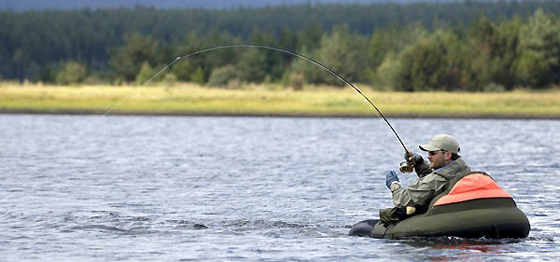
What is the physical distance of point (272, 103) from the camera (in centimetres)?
6425

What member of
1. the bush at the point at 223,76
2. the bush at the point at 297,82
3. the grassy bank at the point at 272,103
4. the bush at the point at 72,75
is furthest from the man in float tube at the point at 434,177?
the bush at the point at 72,75

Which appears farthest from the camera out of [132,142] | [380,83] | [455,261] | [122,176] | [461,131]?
[380,83]

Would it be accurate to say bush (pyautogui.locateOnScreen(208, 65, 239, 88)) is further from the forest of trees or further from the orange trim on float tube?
the orange trim on float tube

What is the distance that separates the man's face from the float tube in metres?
0.32

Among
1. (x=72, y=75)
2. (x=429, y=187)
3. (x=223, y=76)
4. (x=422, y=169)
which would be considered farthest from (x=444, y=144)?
(x=72, y=75)

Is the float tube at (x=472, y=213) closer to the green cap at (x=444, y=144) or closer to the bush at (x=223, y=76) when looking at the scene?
the green cap at (x=444, y=144)

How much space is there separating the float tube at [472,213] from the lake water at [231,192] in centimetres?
22

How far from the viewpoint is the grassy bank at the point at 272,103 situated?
200 ft

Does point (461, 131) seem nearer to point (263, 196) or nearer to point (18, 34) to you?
point (263, 196)

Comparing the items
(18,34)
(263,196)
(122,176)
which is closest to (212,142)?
(122,176)

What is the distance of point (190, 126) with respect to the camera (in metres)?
56.4

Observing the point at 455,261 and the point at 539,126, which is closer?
the point at 455,261

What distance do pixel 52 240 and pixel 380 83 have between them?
6213cm

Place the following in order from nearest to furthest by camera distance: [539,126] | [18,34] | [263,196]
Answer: [263,196], [539,126], [18,34]
